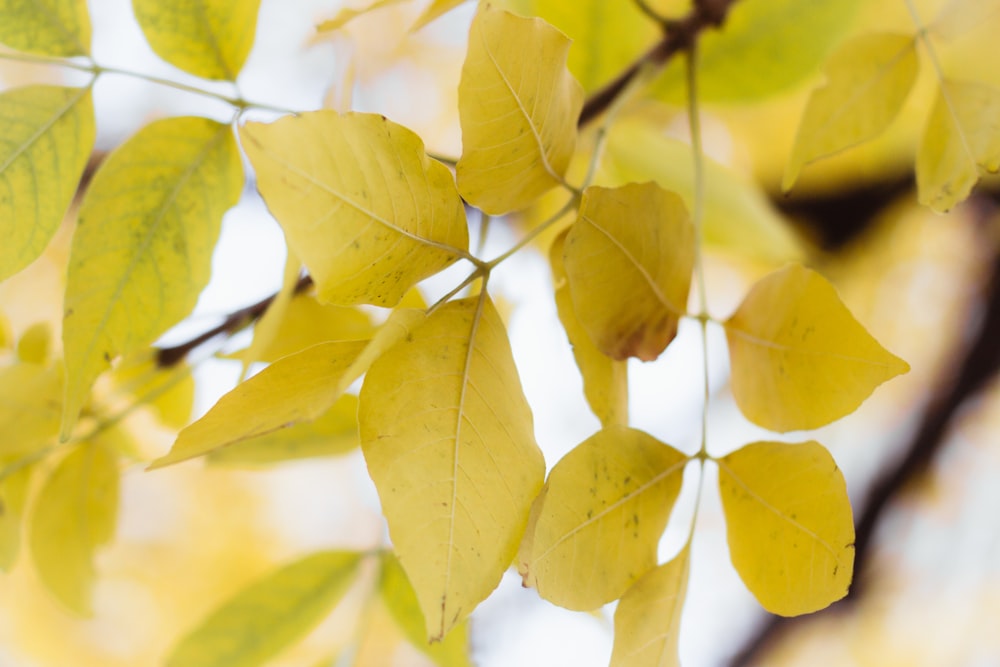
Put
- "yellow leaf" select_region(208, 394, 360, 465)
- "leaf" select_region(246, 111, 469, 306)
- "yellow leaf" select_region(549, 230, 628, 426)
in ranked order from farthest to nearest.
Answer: "yellow leaf" select_region(208, 394, 360, 465)
"yellow leaf" select_region(549, 230, 628, 426)
"leaf" select_region(246, 111, 469, 306)

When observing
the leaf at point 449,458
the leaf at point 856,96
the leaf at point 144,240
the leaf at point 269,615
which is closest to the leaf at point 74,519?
the leaf at point 269,615

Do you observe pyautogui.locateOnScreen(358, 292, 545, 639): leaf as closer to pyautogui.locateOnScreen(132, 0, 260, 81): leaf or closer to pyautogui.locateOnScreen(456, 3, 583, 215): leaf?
pyautogui.locateOnScreen(456, 3, 583, 215): leaf

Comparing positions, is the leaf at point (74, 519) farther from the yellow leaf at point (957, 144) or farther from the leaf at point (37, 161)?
the yellow leaf at point (957, 144)

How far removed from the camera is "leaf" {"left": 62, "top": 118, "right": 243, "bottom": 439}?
0.30m

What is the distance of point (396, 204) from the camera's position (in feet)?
0.75

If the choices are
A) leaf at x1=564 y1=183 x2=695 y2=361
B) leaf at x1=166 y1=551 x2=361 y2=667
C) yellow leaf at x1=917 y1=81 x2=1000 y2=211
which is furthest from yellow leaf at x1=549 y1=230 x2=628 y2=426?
leaf at x1=166 y1=551 x2=361 y2=667

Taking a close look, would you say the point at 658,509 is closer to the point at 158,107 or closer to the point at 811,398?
the point at 811,398

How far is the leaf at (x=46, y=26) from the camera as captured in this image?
32 centimetres

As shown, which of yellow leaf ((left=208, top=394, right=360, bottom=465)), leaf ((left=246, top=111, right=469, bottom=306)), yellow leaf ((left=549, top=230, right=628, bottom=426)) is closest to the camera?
leaf ((left=246, top=111, right=469, bottom=306))

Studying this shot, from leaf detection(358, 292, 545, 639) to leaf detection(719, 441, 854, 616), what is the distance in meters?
0.10

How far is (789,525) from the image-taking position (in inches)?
10.8

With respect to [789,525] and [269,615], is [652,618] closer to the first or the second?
[789,525]

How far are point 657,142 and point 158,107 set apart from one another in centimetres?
86

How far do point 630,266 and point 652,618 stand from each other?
0.42 feet
